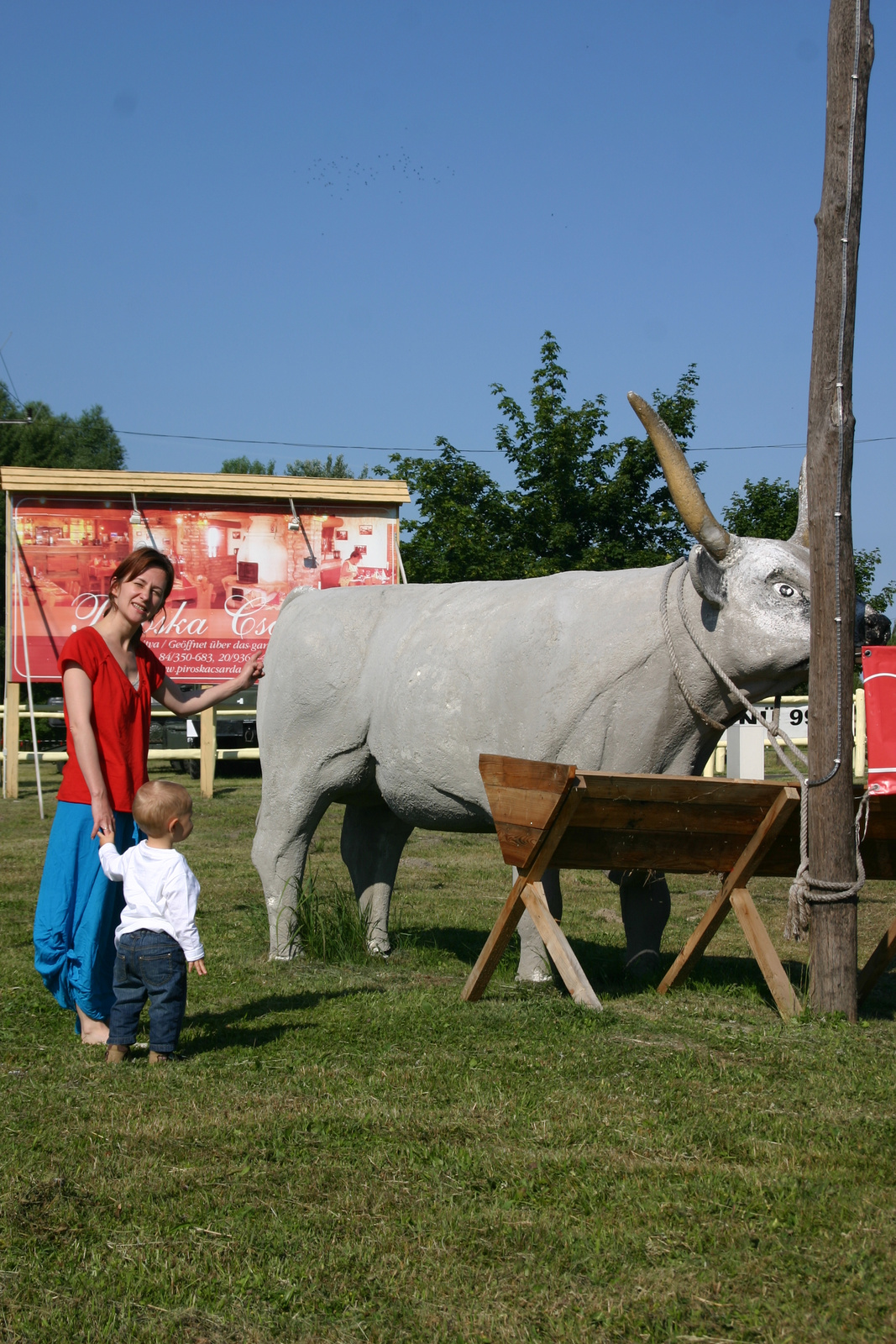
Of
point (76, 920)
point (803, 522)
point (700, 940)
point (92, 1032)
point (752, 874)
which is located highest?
point (803, 522)

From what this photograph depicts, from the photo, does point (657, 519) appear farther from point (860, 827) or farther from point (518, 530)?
point (860, 827)

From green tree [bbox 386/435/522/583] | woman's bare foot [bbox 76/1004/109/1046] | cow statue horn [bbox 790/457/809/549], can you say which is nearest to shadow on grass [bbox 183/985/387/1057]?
woman's bare foot [bbox 76/1004/109/1046]

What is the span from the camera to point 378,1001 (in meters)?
5.36

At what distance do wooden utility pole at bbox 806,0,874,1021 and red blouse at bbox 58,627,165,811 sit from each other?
2653 mm

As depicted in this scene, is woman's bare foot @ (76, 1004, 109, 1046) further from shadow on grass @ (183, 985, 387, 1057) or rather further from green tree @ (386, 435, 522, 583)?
green tree @ (386, 435, 522, 583)

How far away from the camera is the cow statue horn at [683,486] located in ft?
16.3

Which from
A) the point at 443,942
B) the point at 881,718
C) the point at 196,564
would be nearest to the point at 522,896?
the point at 881,718

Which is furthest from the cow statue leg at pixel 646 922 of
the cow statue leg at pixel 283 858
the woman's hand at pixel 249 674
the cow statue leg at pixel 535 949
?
the woman's hand at pixel 249 674

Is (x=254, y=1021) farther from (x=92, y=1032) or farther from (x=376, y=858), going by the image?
(x=376, y=858)

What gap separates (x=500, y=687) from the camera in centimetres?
576

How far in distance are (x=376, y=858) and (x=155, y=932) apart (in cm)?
258

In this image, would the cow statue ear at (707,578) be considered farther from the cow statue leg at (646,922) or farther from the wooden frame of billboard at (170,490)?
the wooden frame of billboard at (170,490)

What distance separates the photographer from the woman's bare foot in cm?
475

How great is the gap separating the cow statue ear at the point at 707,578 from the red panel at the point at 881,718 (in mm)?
672
